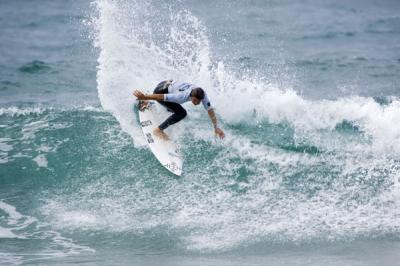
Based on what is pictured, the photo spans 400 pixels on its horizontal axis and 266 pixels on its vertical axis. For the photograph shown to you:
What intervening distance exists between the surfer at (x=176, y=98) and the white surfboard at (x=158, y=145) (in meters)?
0.12

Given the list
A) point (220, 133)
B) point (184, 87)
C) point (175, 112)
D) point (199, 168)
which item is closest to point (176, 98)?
point (184, 87)

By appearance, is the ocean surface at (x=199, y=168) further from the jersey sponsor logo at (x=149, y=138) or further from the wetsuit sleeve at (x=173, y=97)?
the wetsuit sleeve at (x=173, y=97)

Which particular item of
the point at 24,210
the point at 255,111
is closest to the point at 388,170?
the point at 255,111

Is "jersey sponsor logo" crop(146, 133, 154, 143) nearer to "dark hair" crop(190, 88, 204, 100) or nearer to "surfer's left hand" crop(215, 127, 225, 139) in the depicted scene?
"surfer's left hand" crop(215, 127, 225, 139)

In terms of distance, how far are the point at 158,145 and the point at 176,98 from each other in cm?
125

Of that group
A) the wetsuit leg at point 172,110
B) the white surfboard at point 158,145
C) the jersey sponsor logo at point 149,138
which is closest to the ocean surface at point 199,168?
the white surfboard at point 158,145

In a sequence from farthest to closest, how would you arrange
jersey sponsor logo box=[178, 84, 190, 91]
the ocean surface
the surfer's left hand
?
→ jersey sponsor logo box=[178, 84, 190, 91] → the surfer's left hand → the ocean surface

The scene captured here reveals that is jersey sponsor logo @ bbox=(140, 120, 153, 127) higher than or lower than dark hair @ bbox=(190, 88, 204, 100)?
higher

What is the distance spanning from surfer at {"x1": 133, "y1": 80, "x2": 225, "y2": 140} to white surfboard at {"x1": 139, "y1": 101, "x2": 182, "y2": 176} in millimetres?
119

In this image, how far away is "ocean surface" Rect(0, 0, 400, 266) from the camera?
10188 millimetres

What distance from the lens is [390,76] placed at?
1931cm

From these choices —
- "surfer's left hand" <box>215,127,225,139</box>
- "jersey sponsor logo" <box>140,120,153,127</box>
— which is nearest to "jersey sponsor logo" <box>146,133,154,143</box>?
"jersey sponsor logo" <box>140,120,153,127</box>

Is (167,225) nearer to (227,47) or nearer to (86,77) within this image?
(86,77)

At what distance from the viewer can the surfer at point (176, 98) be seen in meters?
11.2
